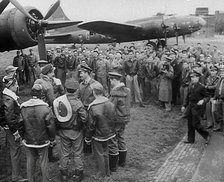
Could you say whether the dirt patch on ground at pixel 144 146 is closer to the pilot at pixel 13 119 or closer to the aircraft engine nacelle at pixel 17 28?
the pilot at pixel 13 119

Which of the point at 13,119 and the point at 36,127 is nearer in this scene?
the point at 36,127

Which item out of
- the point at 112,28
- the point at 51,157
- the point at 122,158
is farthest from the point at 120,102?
the point at 112,28

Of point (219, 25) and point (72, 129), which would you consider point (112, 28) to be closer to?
point (72, 129)

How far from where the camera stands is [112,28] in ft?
67.9

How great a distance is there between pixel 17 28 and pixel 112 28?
11.5 m

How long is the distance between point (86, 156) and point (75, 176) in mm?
1189

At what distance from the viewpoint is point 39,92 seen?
4977mm

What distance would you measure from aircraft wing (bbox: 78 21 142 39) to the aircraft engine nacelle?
8601mm

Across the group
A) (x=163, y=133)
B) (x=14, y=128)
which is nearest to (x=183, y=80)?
(x=163, y=133)

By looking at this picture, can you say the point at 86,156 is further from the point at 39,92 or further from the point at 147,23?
the point at 147,23

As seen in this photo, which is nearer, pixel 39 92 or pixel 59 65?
pixel 39 92

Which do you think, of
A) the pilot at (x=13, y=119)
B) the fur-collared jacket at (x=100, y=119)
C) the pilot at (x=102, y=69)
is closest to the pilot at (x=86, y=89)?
the fur-collared jacket at (x=100, y=119)

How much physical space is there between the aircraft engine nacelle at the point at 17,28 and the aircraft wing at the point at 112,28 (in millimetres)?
8601

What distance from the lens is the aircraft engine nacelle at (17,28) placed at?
32.5ft
